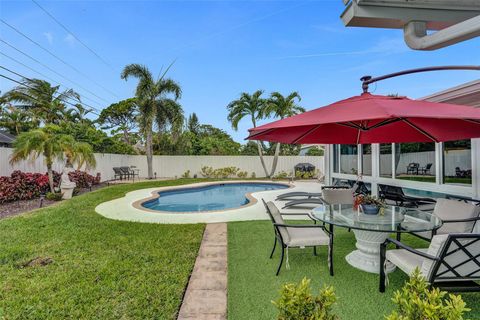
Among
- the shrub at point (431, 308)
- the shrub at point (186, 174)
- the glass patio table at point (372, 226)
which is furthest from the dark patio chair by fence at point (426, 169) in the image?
the shrub at point (186, 174)

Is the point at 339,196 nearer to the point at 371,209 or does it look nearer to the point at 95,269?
the point at 371,209

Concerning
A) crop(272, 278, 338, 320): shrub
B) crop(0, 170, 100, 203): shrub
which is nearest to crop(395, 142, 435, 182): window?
crop(272, 278, 338, 320): shrub

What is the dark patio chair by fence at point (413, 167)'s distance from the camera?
629cm

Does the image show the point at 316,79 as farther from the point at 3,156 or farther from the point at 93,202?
the point at 3,156

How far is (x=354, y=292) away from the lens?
2.90 meters

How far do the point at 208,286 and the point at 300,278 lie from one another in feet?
3.85

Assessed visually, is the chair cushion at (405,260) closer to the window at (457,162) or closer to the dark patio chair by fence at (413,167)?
the window at (457,162)

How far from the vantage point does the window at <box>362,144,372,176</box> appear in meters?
7.97

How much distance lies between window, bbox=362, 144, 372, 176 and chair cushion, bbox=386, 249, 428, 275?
18.2ft

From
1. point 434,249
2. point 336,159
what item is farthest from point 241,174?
point 434,249

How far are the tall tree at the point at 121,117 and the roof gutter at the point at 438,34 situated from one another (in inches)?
1049

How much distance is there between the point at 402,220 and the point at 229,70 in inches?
584

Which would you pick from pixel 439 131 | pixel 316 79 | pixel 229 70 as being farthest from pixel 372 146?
pixel 229 70

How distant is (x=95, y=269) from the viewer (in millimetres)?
3527
